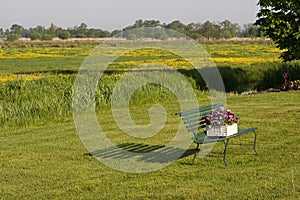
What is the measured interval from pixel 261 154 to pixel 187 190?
8.59 feet

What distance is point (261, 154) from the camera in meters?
9.07

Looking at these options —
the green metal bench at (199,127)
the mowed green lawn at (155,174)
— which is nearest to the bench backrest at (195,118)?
the green metal bench at (199,127)

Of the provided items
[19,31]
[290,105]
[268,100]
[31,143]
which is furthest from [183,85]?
[19,31]

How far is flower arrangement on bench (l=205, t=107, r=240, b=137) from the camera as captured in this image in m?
8.53

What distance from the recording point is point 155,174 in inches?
312

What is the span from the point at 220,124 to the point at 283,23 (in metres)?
16.5

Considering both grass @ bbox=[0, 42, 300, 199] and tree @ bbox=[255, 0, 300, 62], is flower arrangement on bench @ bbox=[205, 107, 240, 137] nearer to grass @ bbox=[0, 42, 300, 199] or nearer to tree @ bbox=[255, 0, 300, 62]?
grass @ bbox=[0, 42, 300, 199]

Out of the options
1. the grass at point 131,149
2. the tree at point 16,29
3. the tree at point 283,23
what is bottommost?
the grass at point 131,149

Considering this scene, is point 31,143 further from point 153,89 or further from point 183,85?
point 183,85

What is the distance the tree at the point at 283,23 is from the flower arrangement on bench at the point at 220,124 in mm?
15654

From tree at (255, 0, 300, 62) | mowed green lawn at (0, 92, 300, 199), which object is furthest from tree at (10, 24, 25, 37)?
mowed green lawn at (0, 92, 300, 199)

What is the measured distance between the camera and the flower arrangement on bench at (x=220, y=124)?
853cm

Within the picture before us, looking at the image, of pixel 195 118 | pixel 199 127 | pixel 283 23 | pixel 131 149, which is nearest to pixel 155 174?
pixel 199 127

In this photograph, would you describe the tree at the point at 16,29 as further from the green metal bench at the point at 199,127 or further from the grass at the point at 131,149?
the green metal bench at the point at 199,127
